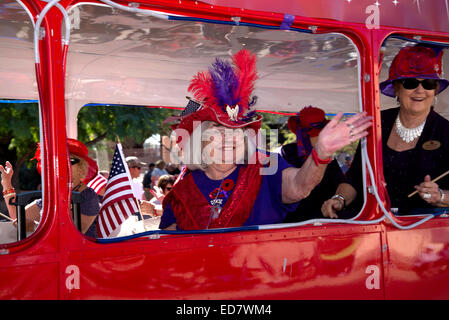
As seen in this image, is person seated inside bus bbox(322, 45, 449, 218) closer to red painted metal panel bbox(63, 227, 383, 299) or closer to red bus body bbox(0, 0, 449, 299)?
red bus body bbox(0, 0, 449, 299)

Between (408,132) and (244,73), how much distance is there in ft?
3.72

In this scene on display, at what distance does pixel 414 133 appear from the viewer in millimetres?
2912

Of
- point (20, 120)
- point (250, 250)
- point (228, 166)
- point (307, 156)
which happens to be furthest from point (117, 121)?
point (250, 250)

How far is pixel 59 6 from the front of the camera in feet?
6.07

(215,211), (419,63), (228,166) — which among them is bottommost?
(215,211)

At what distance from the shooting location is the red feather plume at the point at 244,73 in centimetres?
260

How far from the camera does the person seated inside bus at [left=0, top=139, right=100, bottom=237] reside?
10.9ft

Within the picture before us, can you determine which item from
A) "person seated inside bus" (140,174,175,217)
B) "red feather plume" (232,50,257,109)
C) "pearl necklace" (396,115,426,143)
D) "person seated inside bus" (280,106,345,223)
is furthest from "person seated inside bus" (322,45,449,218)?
"person seated inside bus" (140,174,175,217)

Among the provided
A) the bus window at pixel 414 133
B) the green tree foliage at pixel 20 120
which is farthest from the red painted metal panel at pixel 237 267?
the green tree foliage at pixel 20 120

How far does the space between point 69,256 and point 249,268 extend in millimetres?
834

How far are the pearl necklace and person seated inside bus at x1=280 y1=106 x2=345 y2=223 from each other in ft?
1.85

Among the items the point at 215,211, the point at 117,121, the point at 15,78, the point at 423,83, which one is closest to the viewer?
the point at 215,211

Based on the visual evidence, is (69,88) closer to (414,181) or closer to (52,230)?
(52,230)

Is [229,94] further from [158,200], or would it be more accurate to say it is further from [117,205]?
[158,200]
